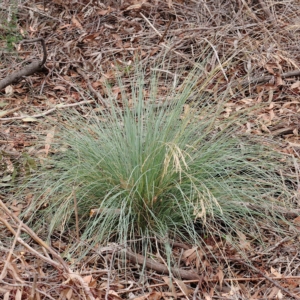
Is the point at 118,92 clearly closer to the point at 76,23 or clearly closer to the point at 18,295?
the point at 76,23

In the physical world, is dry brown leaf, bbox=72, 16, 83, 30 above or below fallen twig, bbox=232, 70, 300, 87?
below

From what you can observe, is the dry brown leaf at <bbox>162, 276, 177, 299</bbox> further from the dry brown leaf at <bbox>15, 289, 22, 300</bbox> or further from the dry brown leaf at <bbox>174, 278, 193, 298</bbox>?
the dry brown leaf at <bbox>15, 289, 22, 300</bbox>

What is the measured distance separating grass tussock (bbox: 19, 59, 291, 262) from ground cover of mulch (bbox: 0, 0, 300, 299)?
0.11 meters

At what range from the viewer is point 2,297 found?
243 cm

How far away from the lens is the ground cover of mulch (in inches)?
98.2

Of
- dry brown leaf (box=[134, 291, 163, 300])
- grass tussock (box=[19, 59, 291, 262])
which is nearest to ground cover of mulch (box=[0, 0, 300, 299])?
dry brown leaf (box=[134, 291, 163, 300])

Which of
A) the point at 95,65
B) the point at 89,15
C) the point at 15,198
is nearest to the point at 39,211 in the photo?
the point at 15,198

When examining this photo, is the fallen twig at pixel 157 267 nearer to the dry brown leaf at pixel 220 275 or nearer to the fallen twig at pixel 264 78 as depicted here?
the dry brown leaf at pixel 220 275

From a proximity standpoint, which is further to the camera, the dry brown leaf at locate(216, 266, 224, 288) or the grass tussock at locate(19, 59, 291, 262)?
the grass tussock at locate(19, 59, 291, 262)

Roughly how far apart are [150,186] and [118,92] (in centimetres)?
157

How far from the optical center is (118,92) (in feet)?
13.5

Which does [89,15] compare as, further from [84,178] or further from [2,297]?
[2,297]

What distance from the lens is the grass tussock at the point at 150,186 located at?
2680 millimetres

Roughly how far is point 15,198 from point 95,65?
5.69 feet
